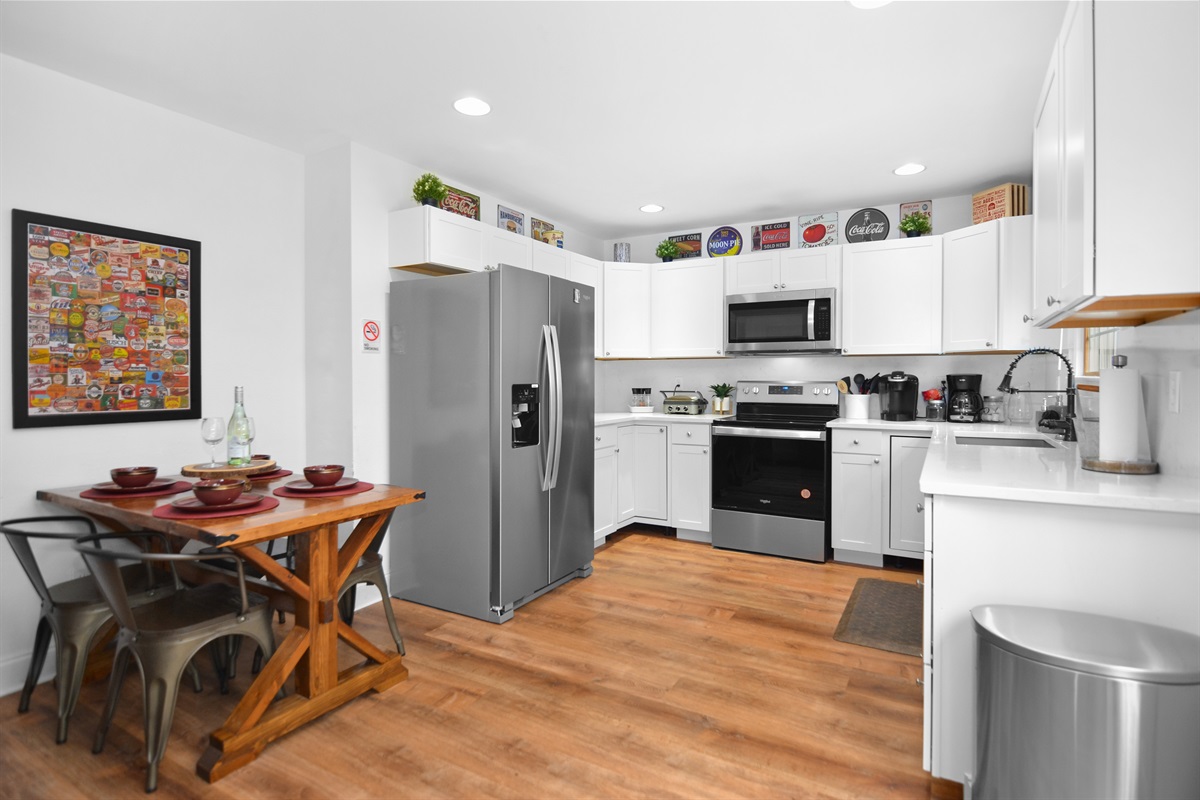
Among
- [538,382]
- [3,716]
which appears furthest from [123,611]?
[538,382]

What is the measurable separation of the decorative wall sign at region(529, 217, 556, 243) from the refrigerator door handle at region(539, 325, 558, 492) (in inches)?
53.8

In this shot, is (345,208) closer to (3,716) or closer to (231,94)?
(231,94)

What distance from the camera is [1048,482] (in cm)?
175

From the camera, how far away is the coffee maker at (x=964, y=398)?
159 inches

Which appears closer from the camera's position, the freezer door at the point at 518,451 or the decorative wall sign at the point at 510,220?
the freezer door at the point at 518,451

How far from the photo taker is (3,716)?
7.46 ft

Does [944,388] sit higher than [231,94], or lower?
lower

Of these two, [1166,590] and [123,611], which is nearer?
[1166,590]

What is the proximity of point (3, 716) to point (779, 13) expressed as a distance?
3.67m

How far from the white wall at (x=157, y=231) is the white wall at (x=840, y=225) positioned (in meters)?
2.82

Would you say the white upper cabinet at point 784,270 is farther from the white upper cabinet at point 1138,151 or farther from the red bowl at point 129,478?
the red bowl at point 129,478

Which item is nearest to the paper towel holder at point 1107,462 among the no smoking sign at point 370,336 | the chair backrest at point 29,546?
the chair backrest at point 29,546

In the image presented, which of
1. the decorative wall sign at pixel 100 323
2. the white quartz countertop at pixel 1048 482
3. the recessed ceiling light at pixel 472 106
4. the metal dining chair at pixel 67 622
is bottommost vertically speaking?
the metal dining chair at pixel 67 622

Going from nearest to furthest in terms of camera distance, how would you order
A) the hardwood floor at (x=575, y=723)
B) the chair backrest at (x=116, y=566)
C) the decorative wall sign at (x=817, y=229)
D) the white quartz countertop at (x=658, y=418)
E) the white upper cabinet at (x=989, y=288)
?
the chair backrest at (x=116, y=566)
the hardwood floor at (x=575, y=723)
the white upper cabinet at (x=989, y=288)
the white quartz countertop at (x=658, y=418)
the decorative wall sign at (x=817, y=229)
